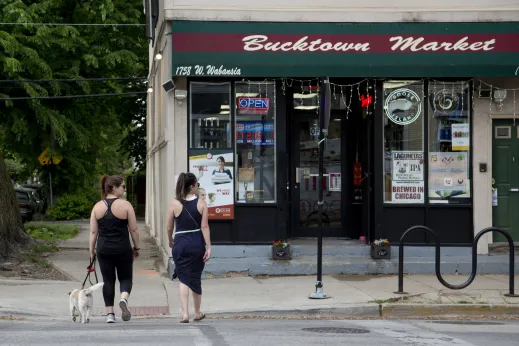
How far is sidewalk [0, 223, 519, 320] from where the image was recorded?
11.3m

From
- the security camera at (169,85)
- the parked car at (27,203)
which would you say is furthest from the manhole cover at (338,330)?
the parked car at (27,203)

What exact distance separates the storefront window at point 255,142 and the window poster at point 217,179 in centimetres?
20

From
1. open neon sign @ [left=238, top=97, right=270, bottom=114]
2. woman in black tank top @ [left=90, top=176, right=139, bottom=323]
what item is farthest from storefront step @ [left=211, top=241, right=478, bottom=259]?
Result: woman in black tank top @ [left=90, top=176, right=139, bottom=323]

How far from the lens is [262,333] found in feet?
29.2

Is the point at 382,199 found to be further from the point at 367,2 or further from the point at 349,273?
the point at 367,2

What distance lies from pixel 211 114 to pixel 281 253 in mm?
2800

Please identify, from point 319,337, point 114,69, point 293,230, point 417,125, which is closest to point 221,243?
point 293,230

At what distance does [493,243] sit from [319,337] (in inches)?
→ 289

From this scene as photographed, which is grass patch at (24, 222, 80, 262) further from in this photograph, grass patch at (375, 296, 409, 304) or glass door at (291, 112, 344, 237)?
grass patch at (375, 296, 409, 304)

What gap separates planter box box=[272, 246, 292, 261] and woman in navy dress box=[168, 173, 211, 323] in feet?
15.8

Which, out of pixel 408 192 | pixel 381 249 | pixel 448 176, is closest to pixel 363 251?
pixel 381 249

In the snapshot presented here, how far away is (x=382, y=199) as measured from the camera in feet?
48.9

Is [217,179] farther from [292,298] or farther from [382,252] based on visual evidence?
[292,298]

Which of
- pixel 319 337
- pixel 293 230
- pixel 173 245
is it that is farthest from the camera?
pixel 293 230
